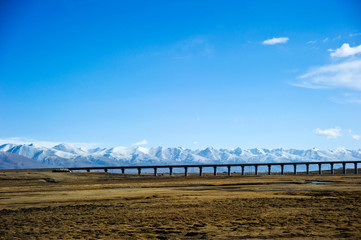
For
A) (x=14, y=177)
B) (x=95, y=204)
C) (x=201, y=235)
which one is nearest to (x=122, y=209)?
(x=95, y=204)

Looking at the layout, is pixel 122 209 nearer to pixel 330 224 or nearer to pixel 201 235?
pixel 201 235

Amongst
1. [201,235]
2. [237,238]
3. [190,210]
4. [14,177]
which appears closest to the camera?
[237,238]

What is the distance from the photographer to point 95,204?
24.5 metres

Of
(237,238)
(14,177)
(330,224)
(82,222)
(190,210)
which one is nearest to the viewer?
(237,238)

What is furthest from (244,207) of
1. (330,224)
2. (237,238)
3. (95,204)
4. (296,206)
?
(95,204)

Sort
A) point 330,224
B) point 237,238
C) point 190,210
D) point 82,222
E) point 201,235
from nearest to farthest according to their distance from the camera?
1. point 237,238
2. point 201,235
3. point 330,224
4. point 82,222
5. point 190,210

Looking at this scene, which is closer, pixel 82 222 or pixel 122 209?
pixel 82 222

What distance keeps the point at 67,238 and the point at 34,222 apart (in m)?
4.62

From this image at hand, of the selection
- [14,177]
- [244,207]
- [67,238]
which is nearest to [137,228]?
[67,238]

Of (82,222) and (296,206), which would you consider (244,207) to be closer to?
(296,206)

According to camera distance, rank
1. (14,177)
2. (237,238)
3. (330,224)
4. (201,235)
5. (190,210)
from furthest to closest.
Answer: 1. (14,177)
2. (190,210)
3. (330,224)
4. (201,235)
5. (237,238)

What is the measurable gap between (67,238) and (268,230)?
812 cm

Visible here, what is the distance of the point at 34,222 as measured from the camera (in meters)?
17.9

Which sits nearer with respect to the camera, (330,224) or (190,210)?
(330,224)
